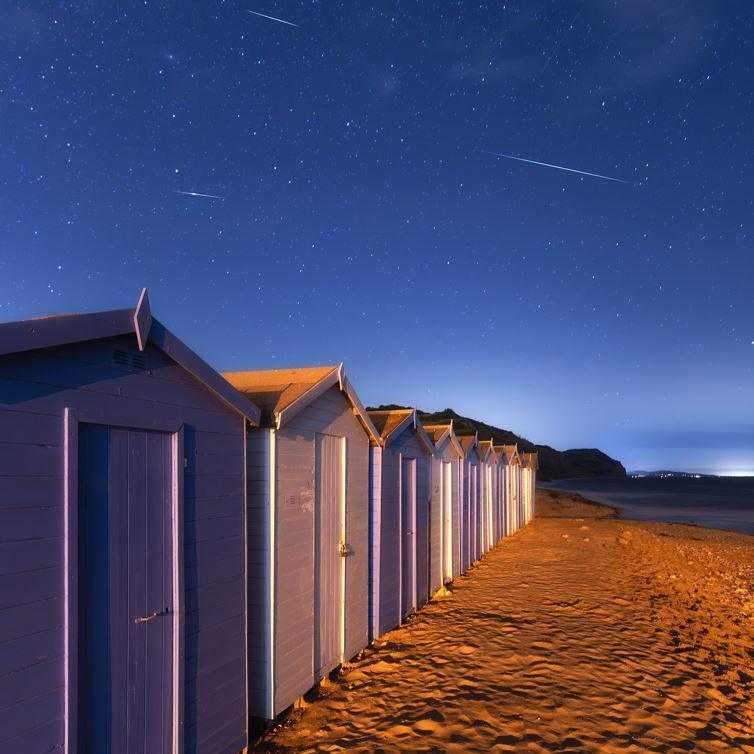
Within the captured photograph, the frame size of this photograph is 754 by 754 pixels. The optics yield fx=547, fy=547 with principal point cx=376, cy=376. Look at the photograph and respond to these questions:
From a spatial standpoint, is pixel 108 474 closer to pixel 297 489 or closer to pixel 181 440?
pixel 181 440

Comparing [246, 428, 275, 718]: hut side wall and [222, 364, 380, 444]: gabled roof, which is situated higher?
[222, 364, 380, 444]: gabled roof

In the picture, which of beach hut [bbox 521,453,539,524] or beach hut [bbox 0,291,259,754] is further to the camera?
beach hut [bbox 521,453,539,524]

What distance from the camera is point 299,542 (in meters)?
5.77

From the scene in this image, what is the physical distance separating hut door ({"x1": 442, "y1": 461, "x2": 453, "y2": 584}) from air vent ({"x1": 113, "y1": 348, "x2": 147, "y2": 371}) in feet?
29.6

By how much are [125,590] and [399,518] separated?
5820 mm

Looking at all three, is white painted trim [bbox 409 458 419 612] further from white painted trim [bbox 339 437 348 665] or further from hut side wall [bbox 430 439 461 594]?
white painted trim [bbox 339 437 348 665]

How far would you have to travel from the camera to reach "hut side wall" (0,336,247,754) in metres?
2.79

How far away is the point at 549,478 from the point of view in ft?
445

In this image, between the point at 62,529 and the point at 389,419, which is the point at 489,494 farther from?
the point at 62,529

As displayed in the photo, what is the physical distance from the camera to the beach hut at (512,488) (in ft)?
69.5

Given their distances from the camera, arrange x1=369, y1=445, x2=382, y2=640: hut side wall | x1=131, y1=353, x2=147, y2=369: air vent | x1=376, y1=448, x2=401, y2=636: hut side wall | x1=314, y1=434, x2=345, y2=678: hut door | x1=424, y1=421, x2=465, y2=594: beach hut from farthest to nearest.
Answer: x1=424, y1=421, x2=465, y2=594: beach hut, x1=376, y1=448, x2=401, y2=636: hut side wall, x1=369, y1=445, x2=382, y2=640: hut side wall, x1=314, y1=434, x2=345, y2=678: hut door, x1=131, y1=353, x2=147, y2=369: air vent

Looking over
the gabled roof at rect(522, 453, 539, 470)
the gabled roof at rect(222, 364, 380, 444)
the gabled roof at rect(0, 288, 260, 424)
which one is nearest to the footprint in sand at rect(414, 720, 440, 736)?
the gabled roof at rect(222, 364, 380, 444)

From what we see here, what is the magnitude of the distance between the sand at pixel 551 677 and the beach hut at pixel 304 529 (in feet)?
1.47

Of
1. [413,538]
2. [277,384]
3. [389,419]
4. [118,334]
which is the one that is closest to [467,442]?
[413,538]
